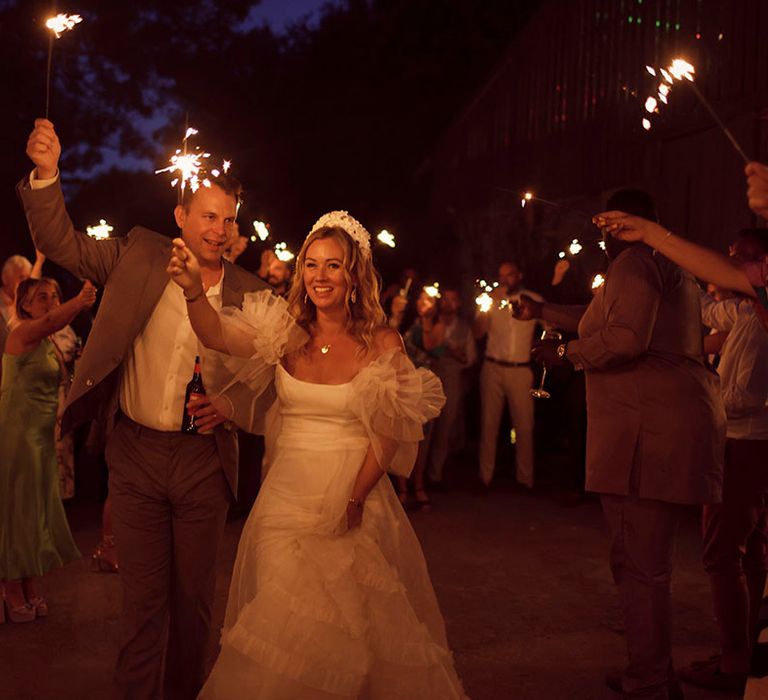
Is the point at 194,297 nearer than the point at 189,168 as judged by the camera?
No

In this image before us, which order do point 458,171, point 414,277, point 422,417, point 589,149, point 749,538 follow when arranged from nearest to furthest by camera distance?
point 422,417
point 749,538
point 414,277
point 589,149
point 458,171

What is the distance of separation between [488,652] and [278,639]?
7.85 feet

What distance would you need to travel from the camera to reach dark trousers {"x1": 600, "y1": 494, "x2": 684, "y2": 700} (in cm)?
478

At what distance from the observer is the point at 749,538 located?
559 centimetres

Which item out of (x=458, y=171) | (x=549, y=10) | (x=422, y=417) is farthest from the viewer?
(x=458, y=171)

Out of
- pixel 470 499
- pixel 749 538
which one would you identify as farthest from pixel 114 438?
pixel 470 499

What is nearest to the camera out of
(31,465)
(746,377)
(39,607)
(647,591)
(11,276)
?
(647,591)

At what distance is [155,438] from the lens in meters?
4.43

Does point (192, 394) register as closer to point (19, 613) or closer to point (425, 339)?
point (19, 613)

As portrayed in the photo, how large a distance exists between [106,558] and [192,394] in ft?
11.5

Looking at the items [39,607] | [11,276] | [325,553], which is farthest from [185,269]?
[11,276]

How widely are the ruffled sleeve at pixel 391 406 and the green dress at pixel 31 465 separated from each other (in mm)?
3346

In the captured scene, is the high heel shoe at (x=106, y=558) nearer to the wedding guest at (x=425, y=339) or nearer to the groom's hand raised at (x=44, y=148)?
the wedding guest at (x=425, y=339)

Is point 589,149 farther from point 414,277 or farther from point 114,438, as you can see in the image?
point 114,438
